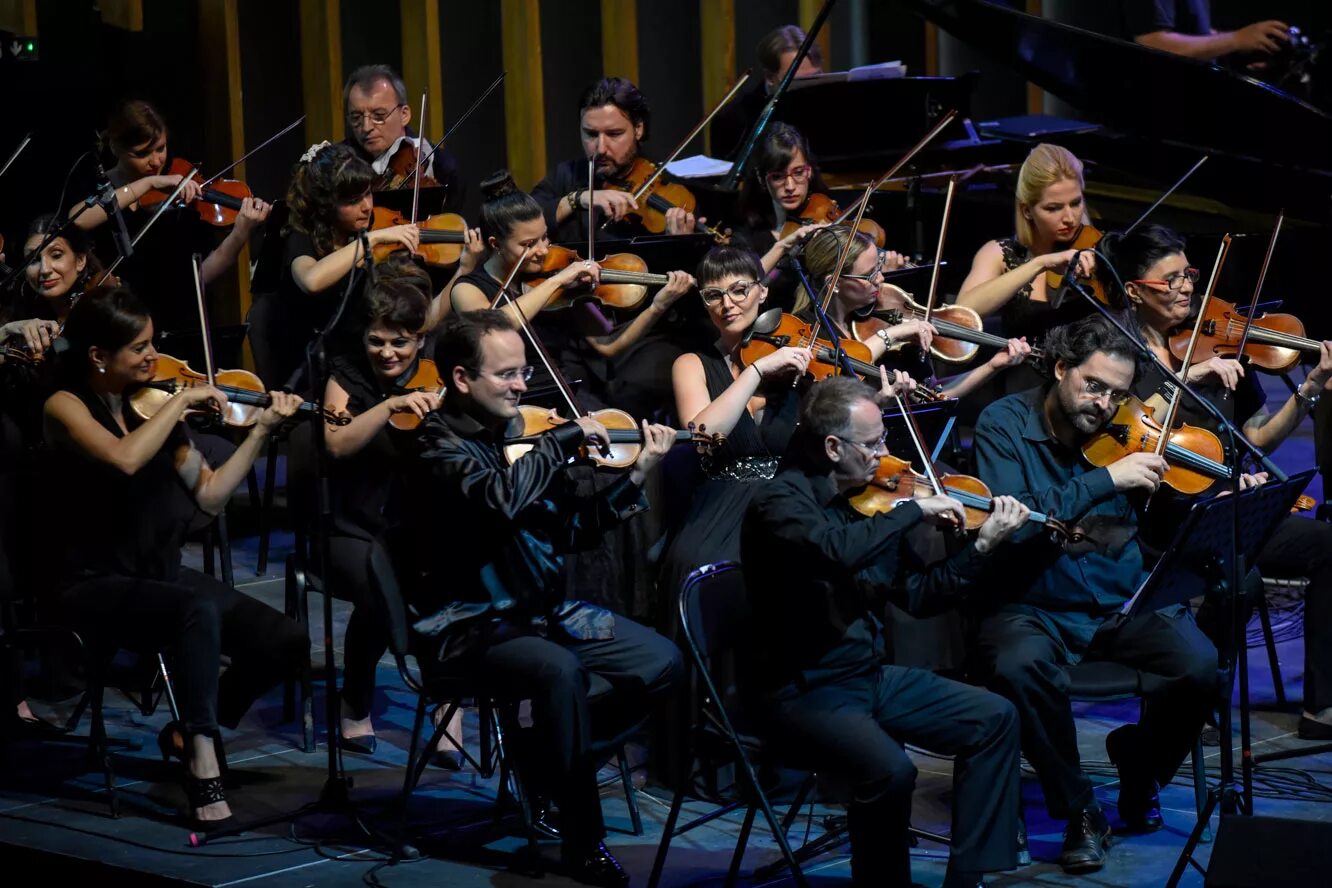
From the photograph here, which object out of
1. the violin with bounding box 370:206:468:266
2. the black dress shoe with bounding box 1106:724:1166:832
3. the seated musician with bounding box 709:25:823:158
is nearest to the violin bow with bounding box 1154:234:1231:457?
the black dress shoe with bounding box 1106:724:1166:832

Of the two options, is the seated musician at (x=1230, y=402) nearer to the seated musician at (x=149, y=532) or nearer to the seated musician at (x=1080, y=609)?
the seated musician at (x=1080, y=609)

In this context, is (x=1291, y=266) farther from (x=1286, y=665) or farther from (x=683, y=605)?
(x=683, y=605)

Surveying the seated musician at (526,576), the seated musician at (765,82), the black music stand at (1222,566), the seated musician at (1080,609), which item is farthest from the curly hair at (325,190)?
the black music stand at (1222,566)

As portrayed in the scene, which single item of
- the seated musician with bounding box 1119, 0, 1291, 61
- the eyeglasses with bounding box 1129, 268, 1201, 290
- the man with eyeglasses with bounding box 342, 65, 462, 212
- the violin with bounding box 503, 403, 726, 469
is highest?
the seated musician with bounding box 1119, 0, 1291, 61

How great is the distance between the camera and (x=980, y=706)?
10.3 feet

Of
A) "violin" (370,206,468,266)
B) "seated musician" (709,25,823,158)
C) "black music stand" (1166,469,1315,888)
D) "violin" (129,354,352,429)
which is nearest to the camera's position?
"black music stand" (1166,469,1315,888)

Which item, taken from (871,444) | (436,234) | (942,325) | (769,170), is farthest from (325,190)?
(871,444)

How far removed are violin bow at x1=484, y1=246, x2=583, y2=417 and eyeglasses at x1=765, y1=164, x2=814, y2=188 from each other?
805 mm

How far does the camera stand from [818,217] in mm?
4969

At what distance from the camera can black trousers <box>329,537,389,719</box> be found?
4020mm

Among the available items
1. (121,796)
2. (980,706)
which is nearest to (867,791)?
(980,706)

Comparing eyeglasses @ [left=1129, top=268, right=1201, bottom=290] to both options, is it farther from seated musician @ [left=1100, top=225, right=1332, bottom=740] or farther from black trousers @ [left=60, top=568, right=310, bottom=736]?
black trousers @ [left=60, top=568, right=310, bottom=736]

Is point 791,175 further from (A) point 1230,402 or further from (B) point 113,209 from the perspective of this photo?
(B) point 113,209

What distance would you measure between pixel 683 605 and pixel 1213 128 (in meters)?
2.67
